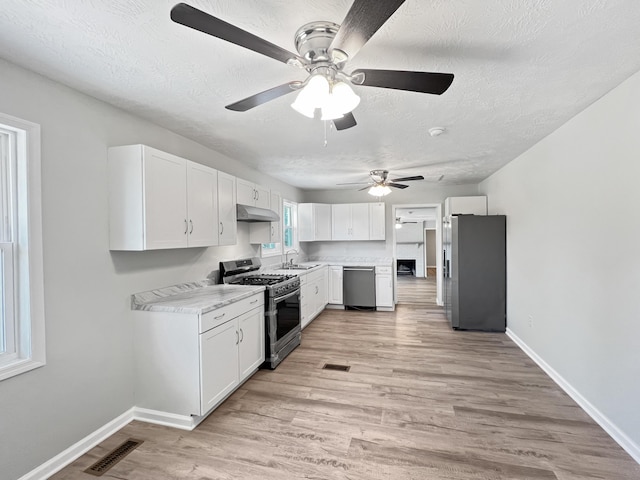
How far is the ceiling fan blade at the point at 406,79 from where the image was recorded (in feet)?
4.77

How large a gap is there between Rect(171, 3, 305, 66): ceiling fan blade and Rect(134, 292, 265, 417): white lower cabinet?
1854 millimetres

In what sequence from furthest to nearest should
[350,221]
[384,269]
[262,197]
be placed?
[350,221] < [384,269] < [262,197]

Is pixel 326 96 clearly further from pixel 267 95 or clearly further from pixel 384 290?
pixel 384 290

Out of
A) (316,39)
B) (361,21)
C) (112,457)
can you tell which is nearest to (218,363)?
(112,457)

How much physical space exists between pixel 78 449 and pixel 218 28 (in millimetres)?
2696

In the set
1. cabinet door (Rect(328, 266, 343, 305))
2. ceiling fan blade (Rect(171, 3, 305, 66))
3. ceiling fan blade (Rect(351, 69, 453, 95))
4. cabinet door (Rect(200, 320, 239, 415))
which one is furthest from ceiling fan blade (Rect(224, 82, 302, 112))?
cabinet door (Rect(328, 266, 343, 305))

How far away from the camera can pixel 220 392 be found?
8.50 feet

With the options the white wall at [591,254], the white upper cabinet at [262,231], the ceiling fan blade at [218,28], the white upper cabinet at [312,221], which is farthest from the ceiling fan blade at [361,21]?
the white upper cabinet at [312,221]

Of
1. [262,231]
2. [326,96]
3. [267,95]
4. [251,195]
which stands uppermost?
[267,95]

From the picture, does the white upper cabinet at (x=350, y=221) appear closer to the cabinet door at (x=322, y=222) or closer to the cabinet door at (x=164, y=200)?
the cabinet door at (x=322, y=222)

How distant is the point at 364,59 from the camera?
184 centimetres

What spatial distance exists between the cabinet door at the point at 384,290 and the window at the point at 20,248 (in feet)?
16.2

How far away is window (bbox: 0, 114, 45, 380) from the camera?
181 centimetres

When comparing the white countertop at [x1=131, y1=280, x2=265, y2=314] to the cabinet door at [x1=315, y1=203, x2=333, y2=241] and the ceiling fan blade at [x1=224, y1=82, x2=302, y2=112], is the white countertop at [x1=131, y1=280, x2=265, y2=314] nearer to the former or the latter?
the ceiling fan blade at [x1=224, y1=82, x2=302, y2=112]
